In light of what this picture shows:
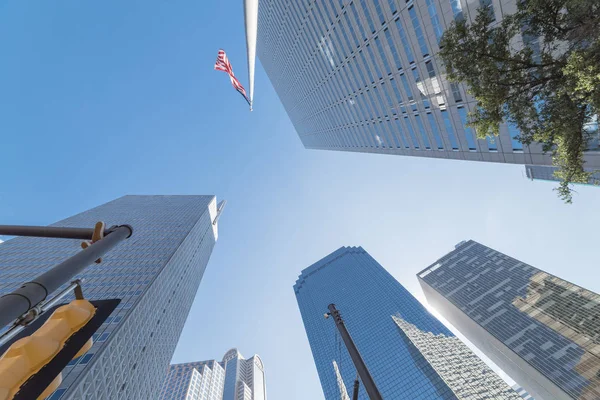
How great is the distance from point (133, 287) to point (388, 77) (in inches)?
2524

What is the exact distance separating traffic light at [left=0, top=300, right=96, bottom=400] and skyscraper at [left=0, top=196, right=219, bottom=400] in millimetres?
48647

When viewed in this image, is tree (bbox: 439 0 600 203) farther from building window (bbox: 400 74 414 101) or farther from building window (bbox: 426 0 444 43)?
building window (bbox: 400 74 414 101)

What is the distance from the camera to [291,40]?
71.6 meters

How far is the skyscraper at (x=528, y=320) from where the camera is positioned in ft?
224

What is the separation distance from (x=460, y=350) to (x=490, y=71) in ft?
425

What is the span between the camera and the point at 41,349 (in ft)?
7.67

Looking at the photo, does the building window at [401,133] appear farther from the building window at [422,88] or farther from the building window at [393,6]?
the building window at [393,6]

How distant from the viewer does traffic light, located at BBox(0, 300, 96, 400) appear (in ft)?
6.65

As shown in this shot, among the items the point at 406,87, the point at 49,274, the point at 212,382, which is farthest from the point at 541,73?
the point at 212,382

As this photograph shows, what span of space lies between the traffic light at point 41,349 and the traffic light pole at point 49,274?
225 millimetres

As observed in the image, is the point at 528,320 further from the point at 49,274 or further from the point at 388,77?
the point at 49,274

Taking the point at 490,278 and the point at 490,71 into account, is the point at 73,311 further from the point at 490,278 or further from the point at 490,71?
the point at 490,278

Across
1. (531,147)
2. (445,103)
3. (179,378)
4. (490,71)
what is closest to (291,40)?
(445,103)

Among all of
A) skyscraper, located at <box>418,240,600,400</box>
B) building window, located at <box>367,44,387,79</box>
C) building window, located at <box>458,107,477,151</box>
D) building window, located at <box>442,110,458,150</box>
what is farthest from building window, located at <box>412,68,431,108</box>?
skyscraper, located at <box>418,240,600,400</box>
